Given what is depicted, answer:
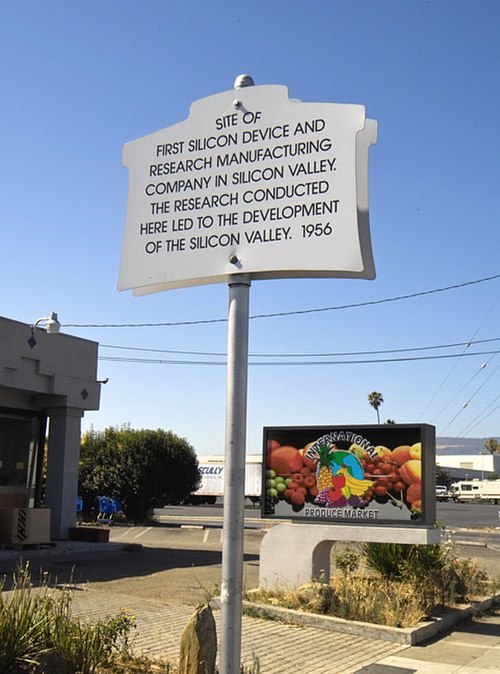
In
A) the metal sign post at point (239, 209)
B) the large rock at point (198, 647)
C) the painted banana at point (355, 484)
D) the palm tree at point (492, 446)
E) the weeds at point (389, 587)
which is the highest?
the palm tree at point (492, 446)

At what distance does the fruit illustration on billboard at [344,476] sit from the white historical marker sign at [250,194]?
7047 millimetres

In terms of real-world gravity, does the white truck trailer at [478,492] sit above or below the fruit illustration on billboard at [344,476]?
below

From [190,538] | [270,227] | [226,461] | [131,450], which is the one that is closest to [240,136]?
[270,227]

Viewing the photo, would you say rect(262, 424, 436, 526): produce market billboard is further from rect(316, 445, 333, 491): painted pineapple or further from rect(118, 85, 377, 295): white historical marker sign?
rect(118, 85, 377, 295): white historical marker sign

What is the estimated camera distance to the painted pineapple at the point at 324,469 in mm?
10812

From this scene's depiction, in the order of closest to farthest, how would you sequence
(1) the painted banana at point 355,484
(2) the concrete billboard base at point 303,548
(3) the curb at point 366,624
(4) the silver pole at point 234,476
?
1. (4) the silver pole at point 234,476
2. (3) the curb at point 366,624
3. (2) the concrete billboard base at point 303,548
4. (1) the painted banana at point 355,484

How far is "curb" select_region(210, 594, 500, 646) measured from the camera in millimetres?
8492

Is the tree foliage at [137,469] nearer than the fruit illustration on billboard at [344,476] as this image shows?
No

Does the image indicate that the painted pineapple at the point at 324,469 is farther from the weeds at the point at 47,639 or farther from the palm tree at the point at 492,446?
the palm tree at the point at 492,446

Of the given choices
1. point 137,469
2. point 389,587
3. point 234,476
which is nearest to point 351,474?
point 389,587

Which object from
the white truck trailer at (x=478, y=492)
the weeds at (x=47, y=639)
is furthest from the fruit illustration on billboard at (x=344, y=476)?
the white truck trailer at (x=478, y=492)

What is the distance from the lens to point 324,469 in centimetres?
1088

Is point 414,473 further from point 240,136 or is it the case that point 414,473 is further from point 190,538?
point 190,538

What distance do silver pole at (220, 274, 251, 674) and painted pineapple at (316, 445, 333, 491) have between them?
7.23 meters
